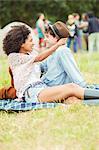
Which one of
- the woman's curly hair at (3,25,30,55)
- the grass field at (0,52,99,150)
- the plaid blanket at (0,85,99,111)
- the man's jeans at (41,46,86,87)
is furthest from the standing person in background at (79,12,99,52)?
the grass field at (0,52,99,150)

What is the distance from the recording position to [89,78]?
10.5 metres

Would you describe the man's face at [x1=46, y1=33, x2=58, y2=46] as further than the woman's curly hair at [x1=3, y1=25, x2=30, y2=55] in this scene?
Yes

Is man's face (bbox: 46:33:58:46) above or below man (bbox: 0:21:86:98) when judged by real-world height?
above

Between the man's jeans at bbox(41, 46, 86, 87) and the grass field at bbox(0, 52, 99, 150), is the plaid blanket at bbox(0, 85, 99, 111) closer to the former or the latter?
the grass field at bbox(0, 52, 99, 150)

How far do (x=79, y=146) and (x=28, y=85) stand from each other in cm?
212

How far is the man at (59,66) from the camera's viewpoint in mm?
7316

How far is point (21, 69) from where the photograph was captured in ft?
23.5

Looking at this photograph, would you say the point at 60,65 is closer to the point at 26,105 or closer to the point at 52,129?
the point at 26,105

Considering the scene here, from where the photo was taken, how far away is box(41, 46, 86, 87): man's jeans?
7.31 metres

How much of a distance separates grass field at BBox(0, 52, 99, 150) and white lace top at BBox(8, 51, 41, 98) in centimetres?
56

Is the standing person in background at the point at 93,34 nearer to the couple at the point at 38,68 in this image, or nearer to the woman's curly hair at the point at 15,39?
the couple at the point at 38,68

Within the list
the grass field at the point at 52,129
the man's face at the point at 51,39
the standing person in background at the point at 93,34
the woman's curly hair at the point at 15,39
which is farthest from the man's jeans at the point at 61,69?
the standing person in background at the point at 93,34

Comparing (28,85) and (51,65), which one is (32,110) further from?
(51,65)

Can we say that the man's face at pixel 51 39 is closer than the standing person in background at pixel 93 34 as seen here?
Yes
